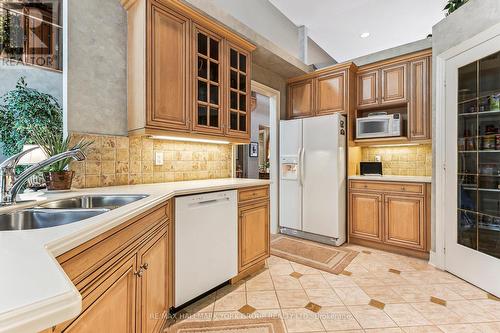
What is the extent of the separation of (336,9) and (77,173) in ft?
12.5

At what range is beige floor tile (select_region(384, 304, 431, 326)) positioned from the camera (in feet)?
5.71

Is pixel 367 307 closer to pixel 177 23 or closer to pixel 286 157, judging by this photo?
pixel 286 157

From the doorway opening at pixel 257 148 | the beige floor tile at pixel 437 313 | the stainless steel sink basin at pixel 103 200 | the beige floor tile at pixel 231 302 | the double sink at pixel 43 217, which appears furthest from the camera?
the doorway opening at pixel 257 148

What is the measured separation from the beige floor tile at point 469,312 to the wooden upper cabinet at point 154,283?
6.85 ft

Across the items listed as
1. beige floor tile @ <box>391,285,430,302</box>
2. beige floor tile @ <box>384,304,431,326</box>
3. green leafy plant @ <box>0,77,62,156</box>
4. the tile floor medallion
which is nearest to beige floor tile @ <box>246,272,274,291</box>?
the tile floor medallion

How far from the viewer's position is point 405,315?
183 centimetres

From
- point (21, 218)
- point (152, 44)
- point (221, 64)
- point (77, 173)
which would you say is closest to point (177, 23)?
point (152, 44)

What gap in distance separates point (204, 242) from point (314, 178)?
6.46 ft

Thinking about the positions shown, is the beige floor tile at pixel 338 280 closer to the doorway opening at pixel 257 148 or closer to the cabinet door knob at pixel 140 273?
the cabinet door knob at pixel 140 273

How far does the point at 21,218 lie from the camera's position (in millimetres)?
1117

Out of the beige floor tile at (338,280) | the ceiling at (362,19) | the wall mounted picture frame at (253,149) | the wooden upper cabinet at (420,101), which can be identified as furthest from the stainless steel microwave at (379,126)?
the wall mounted picture frame at (253,149)

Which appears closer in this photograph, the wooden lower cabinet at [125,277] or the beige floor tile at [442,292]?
the wooden lower cabinet at [125,277]

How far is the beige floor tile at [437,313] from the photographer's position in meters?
1.76

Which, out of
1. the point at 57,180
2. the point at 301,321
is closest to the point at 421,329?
the point at 301,321
